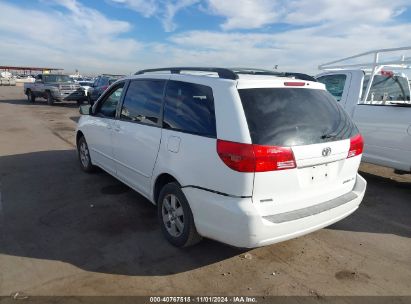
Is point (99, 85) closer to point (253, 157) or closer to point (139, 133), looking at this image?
point (139, 133)

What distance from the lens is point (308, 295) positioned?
306cm

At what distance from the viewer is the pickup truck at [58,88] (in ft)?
68.1

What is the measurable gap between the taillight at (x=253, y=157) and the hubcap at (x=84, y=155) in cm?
389

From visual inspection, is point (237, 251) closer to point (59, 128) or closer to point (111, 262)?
point (111, 262)

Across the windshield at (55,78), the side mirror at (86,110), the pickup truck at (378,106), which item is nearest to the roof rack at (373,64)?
the pickup truck at (378,106)

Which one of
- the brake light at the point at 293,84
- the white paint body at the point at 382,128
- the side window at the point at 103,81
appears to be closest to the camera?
the brake light at the point at 293,84

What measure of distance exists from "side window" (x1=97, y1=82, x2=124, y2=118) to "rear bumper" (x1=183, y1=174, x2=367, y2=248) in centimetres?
227

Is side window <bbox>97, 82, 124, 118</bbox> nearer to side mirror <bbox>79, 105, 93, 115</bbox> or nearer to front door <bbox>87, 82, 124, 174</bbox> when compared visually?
front door <bbox>87, 82, 124, 174</bbox>

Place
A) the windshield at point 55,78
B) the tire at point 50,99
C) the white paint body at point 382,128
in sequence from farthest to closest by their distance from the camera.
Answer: the windshield at point 55,78
the tire at point 50,99
the white paint body at point 382,128

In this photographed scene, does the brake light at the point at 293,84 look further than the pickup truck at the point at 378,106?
No

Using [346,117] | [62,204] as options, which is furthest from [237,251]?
[62,204]

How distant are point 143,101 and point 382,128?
3948mm

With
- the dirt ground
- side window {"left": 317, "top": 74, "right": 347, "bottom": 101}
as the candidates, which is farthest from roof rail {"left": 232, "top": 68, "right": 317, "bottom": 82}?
side window {"left": 317, "top": 74, "right": 347, "bottom": 101}

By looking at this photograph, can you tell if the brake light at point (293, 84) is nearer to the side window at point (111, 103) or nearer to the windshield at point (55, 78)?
the side window at point (111, 103)
